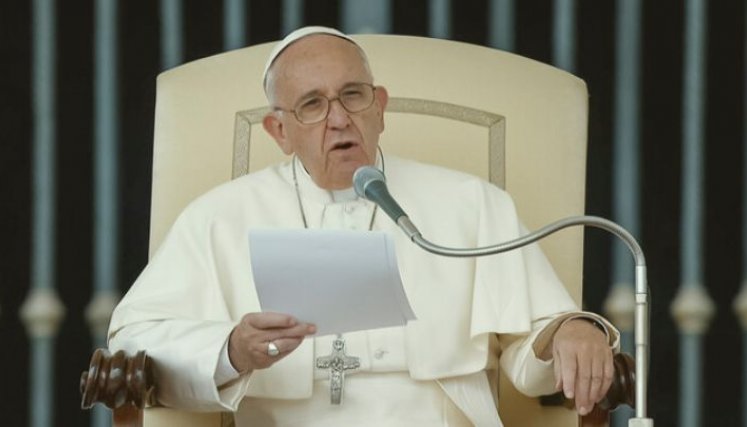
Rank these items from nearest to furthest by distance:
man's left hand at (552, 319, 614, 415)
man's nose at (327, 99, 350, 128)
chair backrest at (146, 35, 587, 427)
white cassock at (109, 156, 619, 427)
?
1. man's left hand at (552, 319, 614, 415)
2. white cassock at (109, 156, 619, 427)
3. man's nose at (327, 99, 350, 128)
4. chair backrest at (146, 35, 587, 427)

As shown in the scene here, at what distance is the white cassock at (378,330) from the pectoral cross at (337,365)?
23mm

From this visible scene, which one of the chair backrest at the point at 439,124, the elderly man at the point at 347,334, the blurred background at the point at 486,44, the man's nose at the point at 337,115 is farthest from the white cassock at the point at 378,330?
the blurred background at the point at 486,44

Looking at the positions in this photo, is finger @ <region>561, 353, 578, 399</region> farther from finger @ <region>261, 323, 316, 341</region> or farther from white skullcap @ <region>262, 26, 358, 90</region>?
white skullcap @ <region>262, 26, 358, 90</region>

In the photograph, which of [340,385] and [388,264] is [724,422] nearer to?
[340,385]

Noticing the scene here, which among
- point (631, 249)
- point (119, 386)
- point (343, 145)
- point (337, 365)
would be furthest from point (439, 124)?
point (631, 249)

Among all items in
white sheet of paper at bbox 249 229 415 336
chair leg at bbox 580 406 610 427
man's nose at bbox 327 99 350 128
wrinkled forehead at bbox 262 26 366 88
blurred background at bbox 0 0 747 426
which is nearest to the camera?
white sheet of paper at bbox 249 229 415 336

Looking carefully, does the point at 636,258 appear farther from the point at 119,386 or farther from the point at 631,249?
the point at 119,386

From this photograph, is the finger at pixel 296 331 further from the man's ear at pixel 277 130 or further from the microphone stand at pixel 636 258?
the man's ear at pixel 277 130

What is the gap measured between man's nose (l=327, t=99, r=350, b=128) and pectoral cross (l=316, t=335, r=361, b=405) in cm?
43

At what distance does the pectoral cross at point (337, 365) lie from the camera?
3.63 m

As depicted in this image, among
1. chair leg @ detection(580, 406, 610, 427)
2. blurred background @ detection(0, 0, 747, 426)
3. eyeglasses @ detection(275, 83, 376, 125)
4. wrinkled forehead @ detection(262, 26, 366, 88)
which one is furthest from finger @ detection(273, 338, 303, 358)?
blurred background @ detection(0, 0, 747, 426)

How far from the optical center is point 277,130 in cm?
389

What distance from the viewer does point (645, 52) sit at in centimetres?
510

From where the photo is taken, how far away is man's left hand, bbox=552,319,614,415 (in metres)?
3.21
